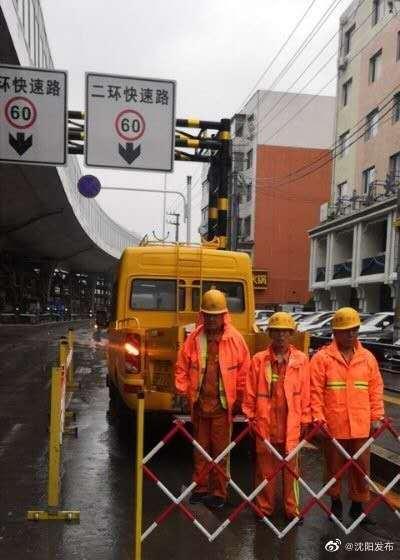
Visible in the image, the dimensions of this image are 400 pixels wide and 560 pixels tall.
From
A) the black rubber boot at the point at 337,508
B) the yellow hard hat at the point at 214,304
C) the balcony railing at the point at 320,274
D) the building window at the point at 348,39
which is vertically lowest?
the black rubber boot at the point at 337,508

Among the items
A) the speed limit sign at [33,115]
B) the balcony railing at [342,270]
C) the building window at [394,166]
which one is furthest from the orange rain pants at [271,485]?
the balcony railing at [342,270]

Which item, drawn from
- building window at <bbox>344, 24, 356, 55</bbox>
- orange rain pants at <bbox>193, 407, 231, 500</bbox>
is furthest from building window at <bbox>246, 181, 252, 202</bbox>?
orange rain pants at <bbox>193, 407, 231, 500</bbox>

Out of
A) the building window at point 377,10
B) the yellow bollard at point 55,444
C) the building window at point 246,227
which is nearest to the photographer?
the yellow bollard at point 55,444

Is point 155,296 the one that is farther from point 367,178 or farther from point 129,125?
point 367,178

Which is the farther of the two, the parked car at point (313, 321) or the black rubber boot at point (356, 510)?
the parked car at point (313, 321)

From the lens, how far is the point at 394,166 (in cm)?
2770

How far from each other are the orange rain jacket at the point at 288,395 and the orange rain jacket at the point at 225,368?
207mm

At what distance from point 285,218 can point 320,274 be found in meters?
12.8

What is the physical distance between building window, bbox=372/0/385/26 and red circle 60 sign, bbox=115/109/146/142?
2268cm

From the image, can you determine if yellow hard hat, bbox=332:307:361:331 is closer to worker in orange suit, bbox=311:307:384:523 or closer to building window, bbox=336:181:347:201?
worker in orange suit, bbox=311:307:384:523

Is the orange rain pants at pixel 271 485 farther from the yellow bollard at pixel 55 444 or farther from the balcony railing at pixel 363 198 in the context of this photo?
the balcony railing at pixel 363 198

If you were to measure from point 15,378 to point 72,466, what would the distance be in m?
8.03

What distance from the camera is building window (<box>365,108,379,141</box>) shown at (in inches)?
1177

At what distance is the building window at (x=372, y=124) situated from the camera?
2988 cm
